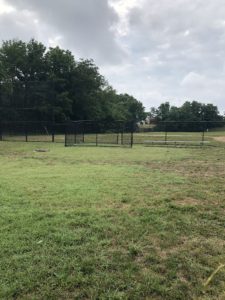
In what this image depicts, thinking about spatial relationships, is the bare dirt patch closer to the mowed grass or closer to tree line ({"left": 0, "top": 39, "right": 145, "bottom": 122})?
the mowed grass

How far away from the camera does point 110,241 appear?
126 inches

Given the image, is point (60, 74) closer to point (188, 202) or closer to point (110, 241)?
point (188, 202)

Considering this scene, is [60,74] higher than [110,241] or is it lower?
higher

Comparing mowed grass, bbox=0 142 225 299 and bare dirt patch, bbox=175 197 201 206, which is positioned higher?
bare dirt patch, bbox=175 197 201 206

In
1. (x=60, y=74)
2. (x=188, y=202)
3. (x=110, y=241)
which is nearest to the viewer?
(x=110, y=241)

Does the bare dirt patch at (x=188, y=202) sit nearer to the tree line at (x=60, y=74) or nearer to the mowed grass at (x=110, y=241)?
the mowed grass at (x=110, y=241)

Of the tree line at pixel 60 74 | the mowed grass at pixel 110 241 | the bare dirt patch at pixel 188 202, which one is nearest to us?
the mowed grass at pixel 110 241

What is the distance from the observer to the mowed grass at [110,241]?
2.42 meters

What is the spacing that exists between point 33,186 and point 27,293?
11.2 feet

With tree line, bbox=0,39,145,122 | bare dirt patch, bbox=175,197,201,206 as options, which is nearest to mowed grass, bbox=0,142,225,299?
bare dirt patch, bbox=175,197,201,206

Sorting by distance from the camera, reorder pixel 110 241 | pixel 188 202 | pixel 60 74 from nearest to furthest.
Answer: pixel 110 241, pixel 188 202, pixel 60 74

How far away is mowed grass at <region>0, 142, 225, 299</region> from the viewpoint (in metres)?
2.42

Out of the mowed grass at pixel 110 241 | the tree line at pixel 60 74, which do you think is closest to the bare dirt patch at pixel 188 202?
the mowed grass at pixel 110 241

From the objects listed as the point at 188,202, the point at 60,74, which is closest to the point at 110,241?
the point at 188,202
